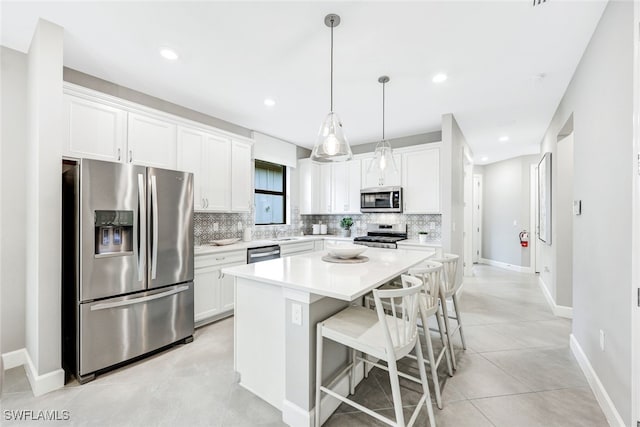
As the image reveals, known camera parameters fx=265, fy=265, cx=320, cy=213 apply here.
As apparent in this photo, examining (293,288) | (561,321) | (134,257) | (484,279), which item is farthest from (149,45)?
(484,279)

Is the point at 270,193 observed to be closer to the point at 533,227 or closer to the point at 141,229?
the point at 141,229

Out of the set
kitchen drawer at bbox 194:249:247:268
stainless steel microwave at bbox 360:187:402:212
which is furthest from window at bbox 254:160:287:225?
stainless steel microwave at bbox 360:187:402:212

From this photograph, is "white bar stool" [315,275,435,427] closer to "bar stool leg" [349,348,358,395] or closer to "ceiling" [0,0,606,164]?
"bar stool leg" [349,348,358,395]

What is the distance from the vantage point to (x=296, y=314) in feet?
5.48

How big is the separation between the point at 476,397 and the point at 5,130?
14.5 ft

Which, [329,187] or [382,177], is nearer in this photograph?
[382,177]

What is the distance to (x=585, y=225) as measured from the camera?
221 cm

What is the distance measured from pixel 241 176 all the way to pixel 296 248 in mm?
1503

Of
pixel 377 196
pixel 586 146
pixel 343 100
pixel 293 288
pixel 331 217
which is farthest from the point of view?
pixel 331 217

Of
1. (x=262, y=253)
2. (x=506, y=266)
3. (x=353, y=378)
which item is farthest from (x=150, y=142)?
(x=506, y=266)

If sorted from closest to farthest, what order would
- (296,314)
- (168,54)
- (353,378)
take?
(296,314) < (353,378) < (168,54)

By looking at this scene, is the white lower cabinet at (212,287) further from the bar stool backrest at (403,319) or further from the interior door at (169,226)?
the bar stool backrest at (403,319)

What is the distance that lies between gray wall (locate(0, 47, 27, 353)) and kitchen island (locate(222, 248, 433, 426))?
2.02 meters

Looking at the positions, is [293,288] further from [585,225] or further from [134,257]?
[585,225]
